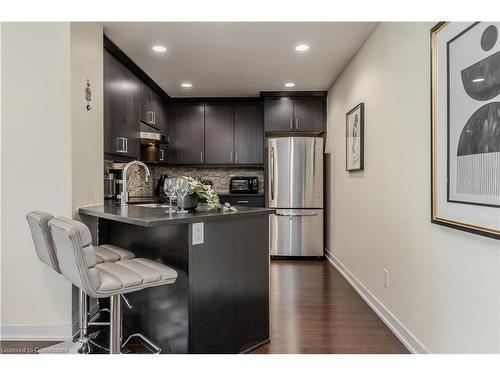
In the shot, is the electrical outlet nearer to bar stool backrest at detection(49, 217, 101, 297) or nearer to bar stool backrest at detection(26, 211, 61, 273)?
bar stool backrest at detection(49, 217, 101, 297)

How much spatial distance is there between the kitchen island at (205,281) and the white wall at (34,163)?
1.18 ft

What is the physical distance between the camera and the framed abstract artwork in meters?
1.39

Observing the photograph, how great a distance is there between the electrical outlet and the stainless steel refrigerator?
294cm

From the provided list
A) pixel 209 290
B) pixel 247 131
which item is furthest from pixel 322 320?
pixel 247 131

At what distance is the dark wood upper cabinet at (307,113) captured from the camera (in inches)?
194

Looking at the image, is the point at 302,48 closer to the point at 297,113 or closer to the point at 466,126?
the point at 297,113

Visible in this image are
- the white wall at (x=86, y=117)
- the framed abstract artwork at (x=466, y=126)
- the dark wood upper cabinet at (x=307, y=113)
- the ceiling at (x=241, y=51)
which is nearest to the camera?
the framed abstract artwork at (x=466, y=126)

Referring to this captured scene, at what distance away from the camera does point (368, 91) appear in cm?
303

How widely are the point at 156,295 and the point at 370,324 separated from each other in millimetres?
1678

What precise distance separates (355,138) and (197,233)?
7.17ft

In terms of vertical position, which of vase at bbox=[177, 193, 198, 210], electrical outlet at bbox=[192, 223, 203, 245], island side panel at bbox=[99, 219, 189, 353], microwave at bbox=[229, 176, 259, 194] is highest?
microwave at bbox=[229, 176, 259, 194]

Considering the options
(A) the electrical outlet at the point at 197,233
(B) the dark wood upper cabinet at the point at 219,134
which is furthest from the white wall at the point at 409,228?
(B) the dark wood upper cabinet at the point at 219,134

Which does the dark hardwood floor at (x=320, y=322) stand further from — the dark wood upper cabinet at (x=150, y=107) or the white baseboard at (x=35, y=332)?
the dark wood upper cabinet at (x=150, y=107)

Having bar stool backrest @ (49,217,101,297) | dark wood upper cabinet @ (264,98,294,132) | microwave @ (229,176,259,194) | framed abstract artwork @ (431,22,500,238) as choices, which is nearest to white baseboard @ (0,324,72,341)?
bar stool backrest @ (49,217,101,297)
